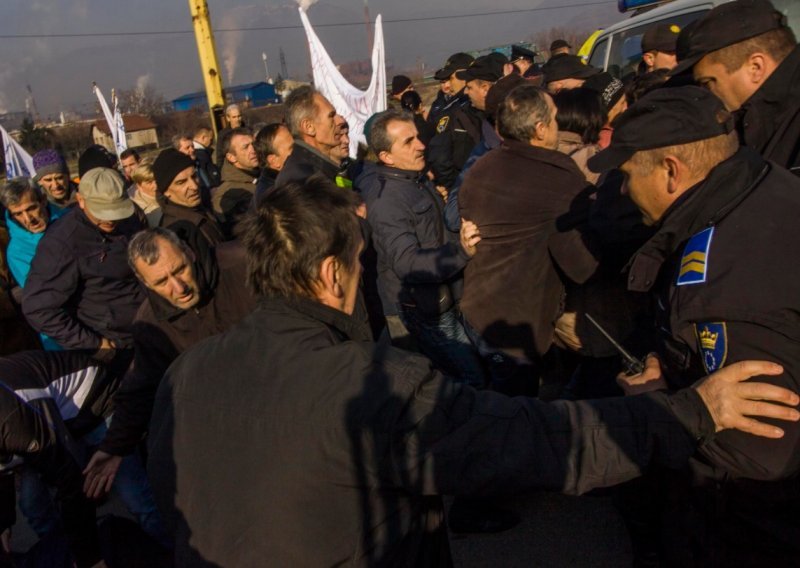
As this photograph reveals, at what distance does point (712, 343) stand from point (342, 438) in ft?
3.11

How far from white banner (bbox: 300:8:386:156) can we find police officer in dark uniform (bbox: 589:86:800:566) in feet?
18.4

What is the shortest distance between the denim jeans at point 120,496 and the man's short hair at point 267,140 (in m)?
2.11

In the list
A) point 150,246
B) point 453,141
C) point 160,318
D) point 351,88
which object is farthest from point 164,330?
point 351,88

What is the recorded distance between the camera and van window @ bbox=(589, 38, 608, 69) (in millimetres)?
6863

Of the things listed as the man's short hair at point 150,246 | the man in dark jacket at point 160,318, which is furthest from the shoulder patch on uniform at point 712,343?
the man's short hair at point 150,246

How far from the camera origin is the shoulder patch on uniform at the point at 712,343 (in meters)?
1.54

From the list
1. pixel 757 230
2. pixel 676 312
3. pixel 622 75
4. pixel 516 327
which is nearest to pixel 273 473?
pixel 676 312

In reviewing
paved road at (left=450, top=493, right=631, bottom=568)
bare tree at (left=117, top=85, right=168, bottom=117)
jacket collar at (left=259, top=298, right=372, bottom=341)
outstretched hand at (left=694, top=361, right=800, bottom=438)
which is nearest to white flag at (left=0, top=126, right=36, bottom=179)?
paved road at (left=450, top=493, right=631, bottom=568)

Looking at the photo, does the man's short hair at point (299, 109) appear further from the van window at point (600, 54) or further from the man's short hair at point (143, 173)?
the van window at point (600, 54)

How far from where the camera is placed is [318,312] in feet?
4.99

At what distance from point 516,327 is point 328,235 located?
1.66 m

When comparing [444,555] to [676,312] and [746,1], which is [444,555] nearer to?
[676,312]

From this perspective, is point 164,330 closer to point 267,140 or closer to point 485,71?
point 267,140

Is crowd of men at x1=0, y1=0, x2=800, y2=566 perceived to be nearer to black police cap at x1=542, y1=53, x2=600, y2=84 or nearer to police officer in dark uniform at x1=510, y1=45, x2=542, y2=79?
black police cap at x1=542, y1=53, x2=600, y2=84
